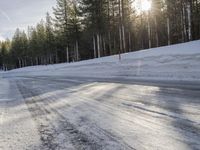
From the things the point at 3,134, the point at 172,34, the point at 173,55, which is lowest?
the point at 3,134

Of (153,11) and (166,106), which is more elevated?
(153,11)

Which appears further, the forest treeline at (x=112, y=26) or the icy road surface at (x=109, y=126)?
the forest treeline at (x=112, y=26)

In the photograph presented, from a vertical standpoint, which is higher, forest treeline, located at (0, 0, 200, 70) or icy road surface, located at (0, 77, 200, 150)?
forest treeline, located at (0, 0, 200, 70)

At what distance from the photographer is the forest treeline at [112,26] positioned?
43875mm

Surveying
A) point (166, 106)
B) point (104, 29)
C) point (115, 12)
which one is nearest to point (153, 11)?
point (115, 12)

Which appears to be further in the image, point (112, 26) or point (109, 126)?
point (112, 26)

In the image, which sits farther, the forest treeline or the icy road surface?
the forest treeline

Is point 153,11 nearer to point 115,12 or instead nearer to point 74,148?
point 115,12

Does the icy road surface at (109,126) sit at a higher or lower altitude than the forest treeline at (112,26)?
lower

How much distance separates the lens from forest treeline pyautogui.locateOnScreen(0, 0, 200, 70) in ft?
144

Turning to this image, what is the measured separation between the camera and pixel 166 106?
310 inches

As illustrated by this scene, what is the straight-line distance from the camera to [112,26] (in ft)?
161

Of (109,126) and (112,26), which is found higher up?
(112,26)

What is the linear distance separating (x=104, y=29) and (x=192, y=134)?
3984 centimetres
